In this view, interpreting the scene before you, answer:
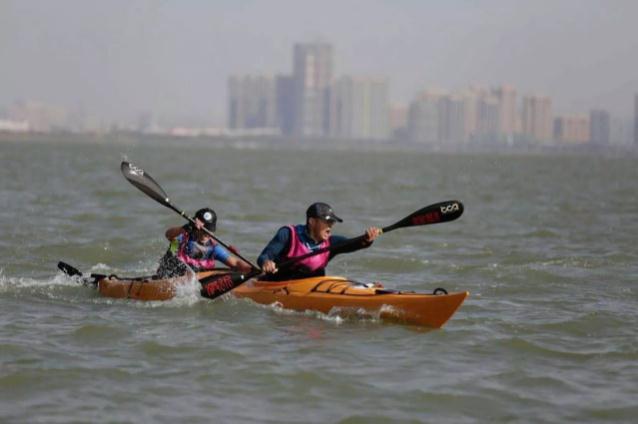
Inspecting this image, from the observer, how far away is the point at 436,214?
13.8m

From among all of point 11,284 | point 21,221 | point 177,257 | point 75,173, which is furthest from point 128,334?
point 75,173

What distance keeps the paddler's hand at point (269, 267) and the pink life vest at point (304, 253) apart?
1.06 feet

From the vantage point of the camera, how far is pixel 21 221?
82.7 ft

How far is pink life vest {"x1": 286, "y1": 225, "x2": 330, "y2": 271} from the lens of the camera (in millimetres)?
13508

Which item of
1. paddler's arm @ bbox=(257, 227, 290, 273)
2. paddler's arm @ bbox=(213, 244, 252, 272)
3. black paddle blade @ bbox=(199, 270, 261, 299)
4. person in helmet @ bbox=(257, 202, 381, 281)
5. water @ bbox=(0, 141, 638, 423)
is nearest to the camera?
water @ bbox=(0, 141, 638, 423)

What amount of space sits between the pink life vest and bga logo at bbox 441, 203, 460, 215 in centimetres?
139

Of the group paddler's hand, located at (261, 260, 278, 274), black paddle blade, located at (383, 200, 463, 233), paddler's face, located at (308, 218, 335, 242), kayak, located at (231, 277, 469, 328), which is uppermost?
black paddle blade, located at (383, 200, 463, 233)

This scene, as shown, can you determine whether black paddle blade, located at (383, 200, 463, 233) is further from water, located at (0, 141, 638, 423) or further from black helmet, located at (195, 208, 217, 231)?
black helmet, located at (195, 208, 217, 231)

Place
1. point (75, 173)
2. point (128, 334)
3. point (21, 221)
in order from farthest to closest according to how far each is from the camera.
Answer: point (75, 173), point (21, 221), point (128, 334)

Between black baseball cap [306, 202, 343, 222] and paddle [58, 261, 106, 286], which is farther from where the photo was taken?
paddle [58, 261, 106, 286]

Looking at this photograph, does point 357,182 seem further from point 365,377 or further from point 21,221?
point 365,377

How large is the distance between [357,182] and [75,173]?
12.7 metres

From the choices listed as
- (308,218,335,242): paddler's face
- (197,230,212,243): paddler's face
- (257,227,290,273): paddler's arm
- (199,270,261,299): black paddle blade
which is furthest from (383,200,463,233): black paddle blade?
(197,230,212,243): paddler's face

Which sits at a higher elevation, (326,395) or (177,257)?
(177,257)
